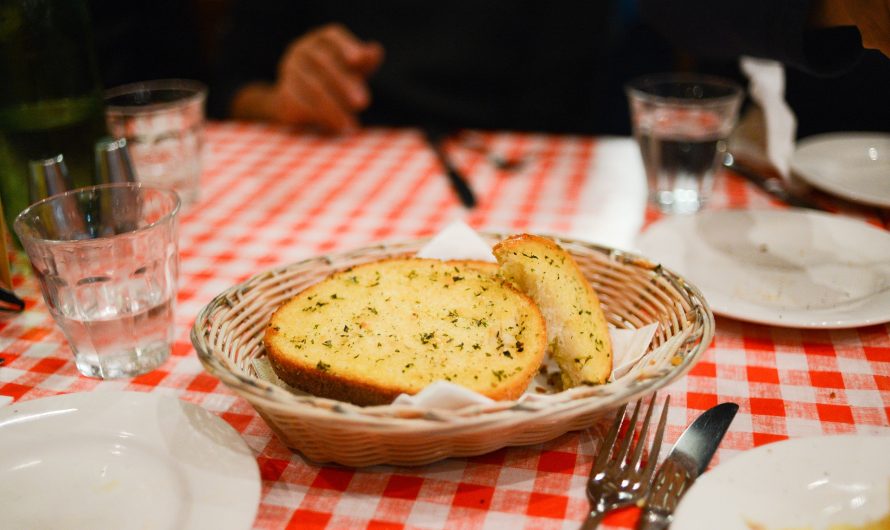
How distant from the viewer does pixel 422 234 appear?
1.34 meters

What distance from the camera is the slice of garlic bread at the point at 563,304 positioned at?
2.47ft

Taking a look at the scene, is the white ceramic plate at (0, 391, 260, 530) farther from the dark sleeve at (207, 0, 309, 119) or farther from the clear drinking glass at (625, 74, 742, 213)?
the dark sleeve at (207, 0, 309, 119)

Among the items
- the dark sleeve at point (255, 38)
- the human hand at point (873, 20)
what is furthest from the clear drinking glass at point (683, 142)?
the dark sleeve at point (255, 38)

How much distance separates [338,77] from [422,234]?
0.85 metres

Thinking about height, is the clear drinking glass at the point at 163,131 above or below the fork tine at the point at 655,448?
above

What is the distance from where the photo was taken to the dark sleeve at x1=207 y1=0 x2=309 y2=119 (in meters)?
2.71

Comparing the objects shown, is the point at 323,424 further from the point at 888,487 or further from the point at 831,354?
the point at 831,354

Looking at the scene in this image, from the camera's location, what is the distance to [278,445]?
75 centimetres

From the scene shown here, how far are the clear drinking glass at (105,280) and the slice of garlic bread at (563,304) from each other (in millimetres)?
444

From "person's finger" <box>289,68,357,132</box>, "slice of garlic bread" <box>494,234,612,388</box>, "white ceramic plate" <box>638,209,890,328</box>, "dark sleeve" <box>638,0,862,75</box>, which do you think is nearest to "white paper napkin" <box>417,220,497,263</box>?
"slice of garlic bread" <box>494,234,612,388</box>

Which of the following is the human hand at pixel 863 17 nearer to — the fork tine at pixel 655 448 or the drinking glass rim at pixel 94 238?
the fork tine at pixel 655 448

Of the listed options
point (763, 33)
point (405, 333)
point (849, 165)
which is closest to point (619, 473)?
point (405, 333)

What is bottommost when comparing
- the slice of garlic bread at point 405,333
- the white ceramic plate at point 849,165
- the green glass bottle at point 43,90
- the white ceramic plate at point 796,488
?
the white ceramic plate at point 849,165

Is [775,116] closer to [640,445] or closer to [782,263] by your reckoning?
[782,263]
